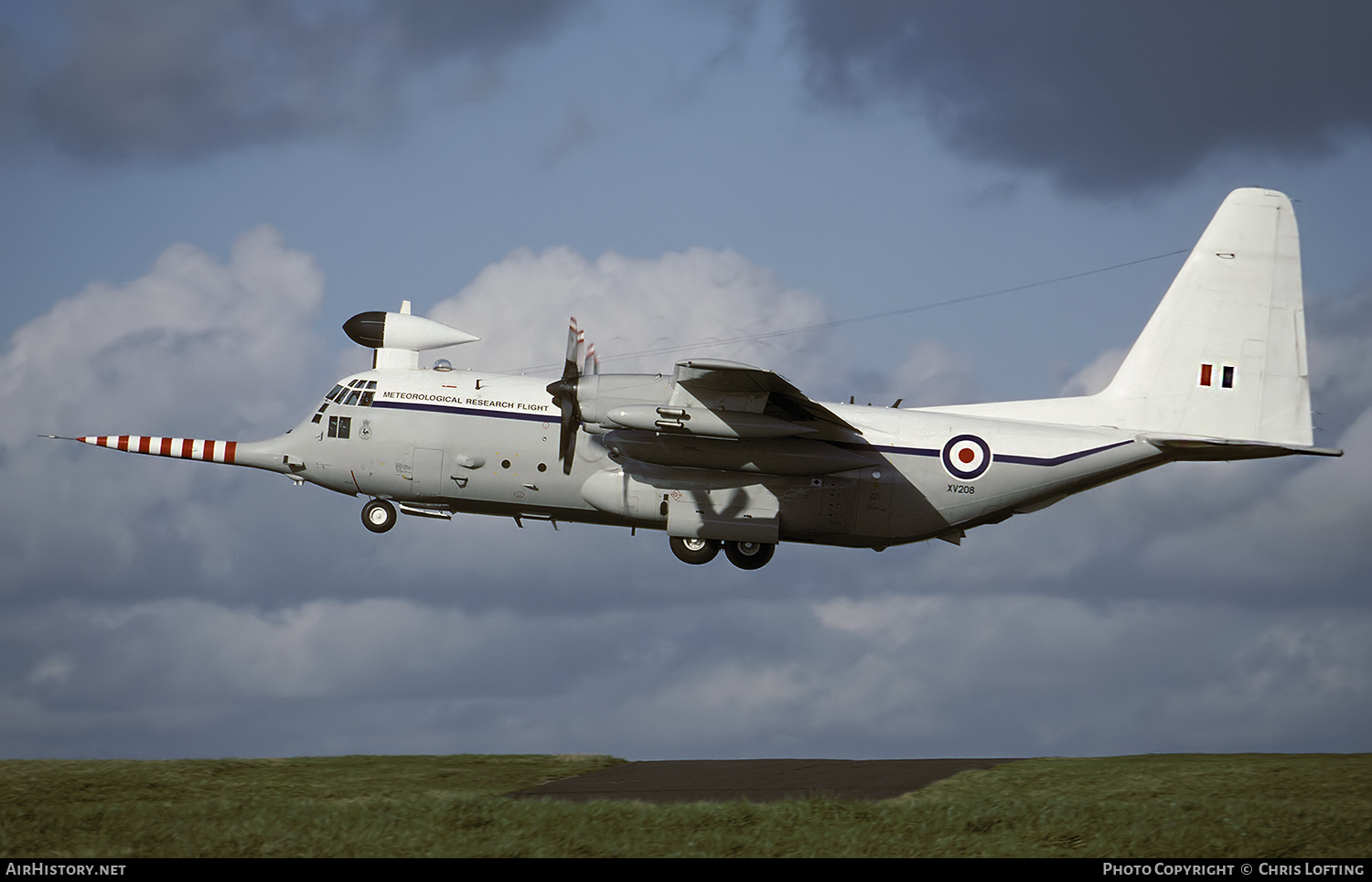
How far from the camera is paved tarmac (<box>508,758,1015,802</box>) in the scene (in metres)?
17.1

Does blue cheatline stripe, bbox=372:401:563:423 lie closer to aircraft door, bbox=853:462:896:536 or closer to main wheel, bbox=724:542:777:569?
main wheel, bbox=724:542:777:569

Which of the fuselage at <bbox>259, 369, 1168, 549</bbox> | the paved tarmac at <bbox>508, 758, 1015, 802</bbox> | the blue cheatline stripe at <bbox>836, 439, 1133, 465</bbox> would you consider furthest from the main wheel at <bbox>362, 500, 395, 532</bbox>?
the blue cheatline stripe at <bbox>836, 439, 1133, 465</bbox>

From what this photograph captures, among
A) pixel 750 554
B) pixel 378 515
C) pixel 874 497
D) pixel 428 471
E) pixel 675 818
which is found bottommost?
pixel 675 818

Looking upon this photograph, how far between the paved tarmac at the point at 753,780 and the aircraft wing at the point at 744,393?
6.28 m

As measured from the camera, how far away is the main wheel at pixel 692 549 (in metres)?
25.1

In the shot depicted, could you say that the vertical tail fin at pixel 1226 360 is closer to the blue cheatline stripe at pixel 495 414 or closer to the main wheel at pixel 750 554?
the main wheel at pixel 750 554

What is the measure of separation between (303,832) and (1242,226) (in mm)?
21444

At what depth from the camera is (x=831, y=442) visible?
24.0 metres

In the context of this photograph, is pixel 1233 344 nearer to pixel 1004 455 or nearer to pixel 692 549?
pixel 1004 455

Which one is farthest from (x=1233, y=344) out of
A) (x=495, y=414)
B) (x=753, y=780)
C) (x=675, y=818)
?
(x=675, y=818)

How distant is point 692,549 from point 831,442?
144 inches

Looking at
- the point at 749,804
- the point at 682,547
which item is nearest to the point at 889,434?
the point at 682,547

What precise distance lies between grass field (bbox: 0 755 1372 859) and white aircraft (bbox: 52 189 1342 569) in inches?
268

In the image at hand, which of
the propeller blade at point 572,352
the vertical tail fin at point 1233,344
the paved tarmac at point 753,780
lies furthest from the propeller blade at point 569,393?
the vertical tail fin at point 1233,344
